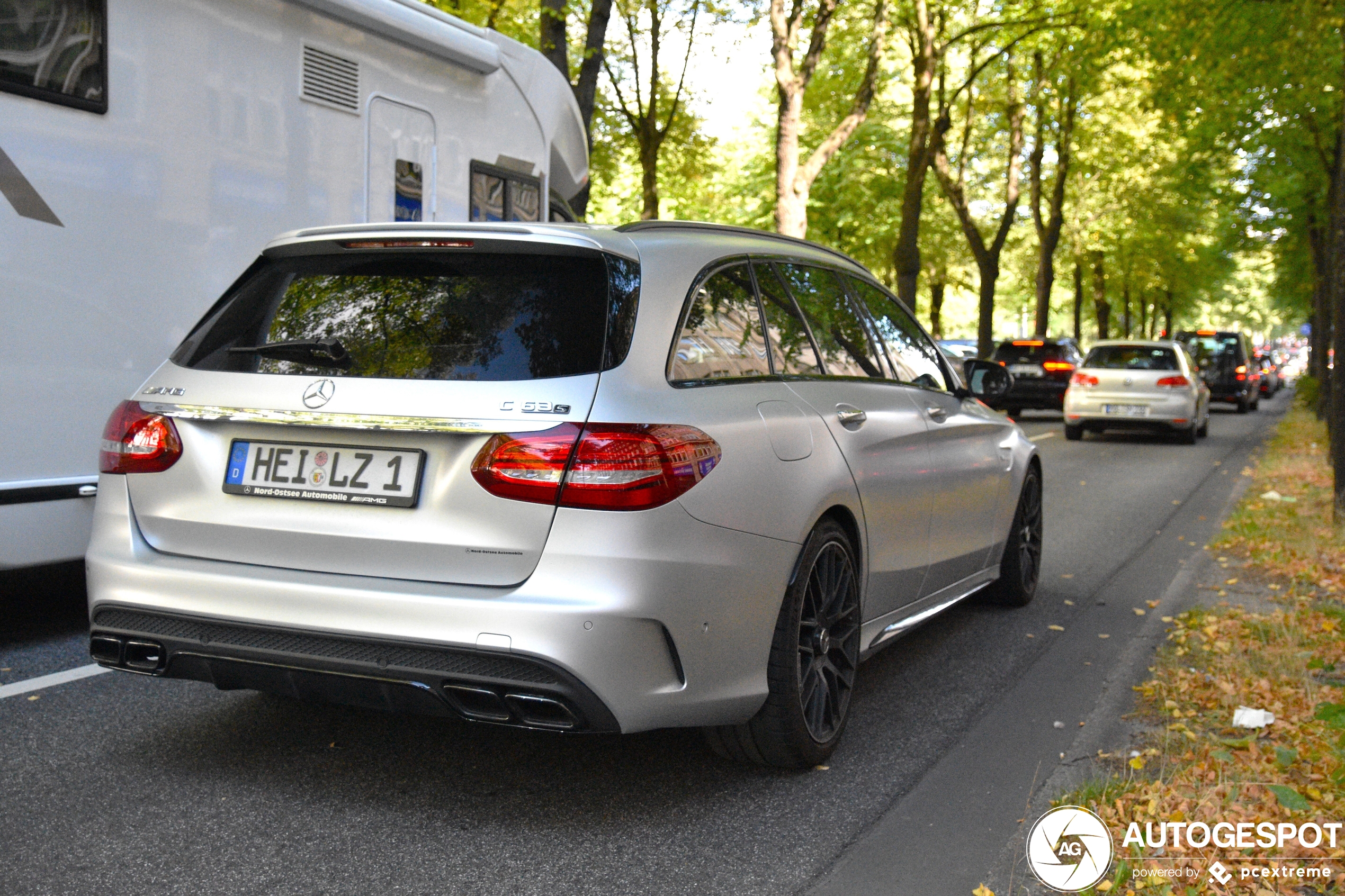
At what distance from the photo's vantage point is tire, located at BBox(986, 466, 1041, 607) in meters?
6.77

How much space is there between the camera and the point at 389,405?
348cm

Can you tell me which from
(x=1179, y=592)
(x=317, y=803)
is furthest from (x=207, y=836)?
(x=1179, y=592)

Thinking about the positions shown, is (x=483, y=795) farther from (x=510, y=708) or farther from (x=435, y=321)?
(x=435, y=321)

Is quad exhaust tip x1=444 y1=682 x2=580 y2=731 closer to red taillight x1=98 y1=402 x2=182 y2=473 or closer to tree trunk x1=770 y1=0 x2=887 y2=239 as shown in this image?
red taillight x1=98 y1=402 x2=182 y2=473

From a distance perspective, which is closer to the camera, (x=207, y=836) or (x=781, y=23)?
(x=207, y=836)

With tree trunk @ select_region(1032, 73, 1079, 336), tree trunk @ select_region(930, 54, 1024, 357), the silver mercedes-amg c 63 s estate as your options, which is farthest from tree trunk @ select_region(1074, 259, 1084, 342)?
the silver mercedes-amg c 63 s estate

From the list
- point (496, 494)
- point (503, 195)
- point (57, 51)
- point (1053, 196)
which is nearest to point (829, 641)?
point (496, 494)

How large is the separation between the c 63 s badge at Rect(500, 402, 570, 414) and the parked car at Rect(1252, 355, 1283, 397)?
42.9 m

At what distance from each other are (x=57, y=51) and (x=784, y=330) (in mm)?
3235

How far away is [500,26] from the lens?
1806 cm

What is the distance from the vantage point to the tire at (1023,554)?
677 cm

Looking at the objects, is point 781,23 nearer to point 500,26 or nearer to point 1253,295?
point 500,26

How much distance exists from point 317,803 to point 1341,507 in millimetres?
7870

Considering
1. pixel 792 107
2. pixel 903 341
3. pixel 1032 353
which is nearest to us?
pixel 903 341
